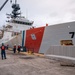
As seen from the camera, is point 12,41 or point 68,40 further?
point 12,41

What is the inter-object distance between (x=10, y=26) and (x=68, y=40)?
54.2ft

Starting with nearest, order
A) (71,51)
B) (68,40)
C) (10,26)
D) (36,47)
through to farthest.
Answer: (71,51) < (68,40) < (36,47) < (10,26)

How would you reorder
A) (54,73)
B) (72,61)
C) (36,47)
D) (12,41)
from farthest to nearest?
(12,41) < (36,47) < (72,61) < (54,73)

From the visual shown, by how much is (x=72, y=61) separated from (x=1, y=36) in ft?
68.4

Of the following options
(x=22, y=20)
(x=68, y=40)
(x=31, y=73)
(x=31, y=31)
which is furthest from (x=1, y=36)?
(x=31, y=73)

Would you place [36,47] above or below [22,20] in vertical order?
below

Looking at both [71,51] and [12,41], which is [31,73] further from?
[12,41]

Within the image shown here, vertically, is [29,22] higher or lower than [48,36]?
higher

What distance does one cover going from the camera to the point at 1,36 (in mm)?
28219

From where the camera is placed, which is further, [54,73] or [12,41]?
[12,41]

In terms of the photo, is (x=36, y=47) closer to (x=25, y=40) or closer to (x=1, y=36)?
(x=25, y=40)

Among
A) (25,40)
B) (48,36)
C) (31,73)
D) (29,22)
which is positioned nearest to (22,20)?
(29,22)

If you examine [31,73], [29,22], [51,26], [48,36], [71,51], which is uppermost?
[29,22]

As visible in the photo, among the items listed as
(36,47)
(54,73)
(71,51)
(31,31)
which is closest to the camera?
(54,73)
